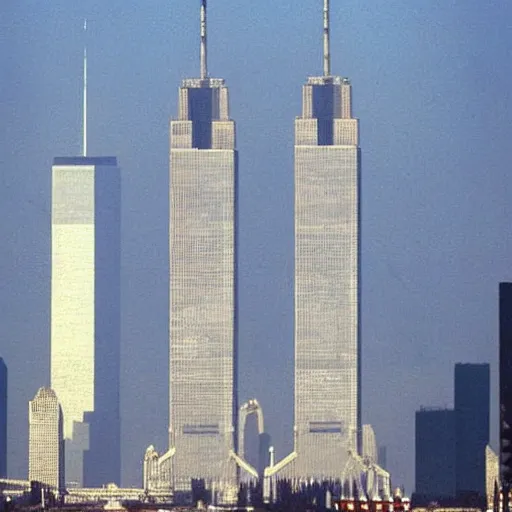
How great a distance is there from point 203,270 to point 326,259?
3.59m

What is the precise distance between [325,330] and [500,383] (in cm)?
4721

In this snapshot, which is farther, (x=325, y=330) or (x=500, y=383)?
(x=325, y=330)

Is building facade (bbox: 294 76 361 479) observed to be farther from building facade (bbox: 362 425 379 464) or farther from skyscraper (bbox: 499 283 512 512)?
skyscraper (bbox: 499 283 512 512)

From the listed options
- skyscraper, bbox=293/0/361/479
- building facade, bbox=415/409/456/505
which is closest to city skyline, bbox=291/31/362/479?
skyscraper, bbox=293/0/361/479

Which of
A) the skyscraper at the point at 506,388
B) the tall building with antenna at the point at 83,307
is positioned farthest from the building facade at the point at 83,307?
the skyscraper at the point at 506,388

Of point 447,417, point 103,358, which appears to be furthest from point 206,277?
point 447,417

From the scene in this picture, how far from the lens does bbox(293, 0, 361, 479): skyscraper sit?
7588cm

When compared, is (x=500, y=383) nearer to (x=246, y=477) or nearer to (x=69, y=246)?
(x=246, y=477)

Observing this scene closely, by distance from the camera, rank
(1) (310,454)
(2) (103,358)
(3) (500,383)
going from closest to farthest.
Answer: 1. (3) (500,383)
2. (2) (103,358)
3. (1) (310,454)

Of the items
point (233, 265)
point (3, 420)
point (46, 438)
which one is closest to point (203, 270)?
point (233, 265)

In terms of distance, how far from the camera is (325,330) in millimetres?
77125

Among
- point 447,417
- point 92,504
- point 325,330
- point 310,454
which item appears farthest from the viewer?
point 325,330

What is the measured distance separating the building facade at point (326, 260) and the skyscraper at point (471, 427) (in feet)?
72.8

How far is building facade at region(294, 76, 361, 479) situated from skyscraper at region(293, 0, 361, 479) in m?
0.03
